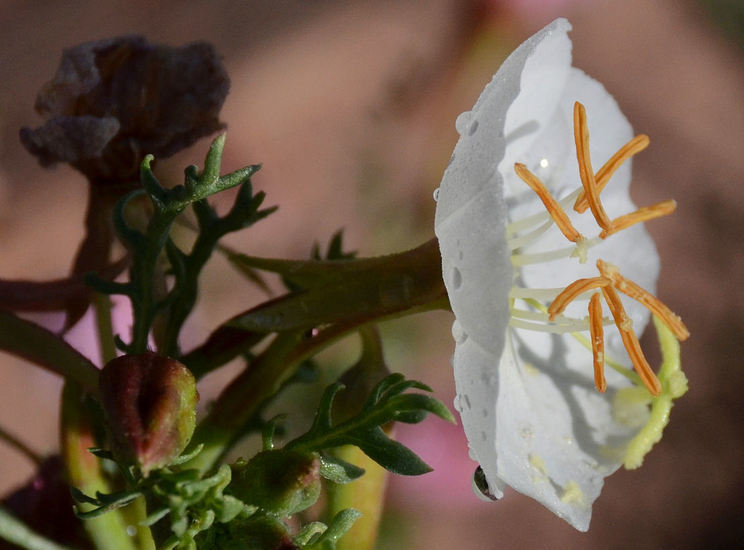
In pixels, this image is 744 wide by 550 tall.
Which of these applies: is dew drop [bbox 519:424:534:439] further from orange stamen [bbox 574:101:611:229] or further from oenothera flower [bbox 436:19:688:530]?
orange stamen [bbox 574:101:611:229]

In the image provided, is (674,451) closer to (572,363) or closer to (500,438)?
(572,363)

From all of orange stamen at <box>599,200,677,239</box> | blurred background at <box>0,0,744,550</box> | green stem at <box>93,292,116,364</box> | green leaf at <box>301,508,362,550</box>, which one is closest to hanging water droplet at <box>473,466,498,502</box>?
green leaf at <box>301,508,362,550</box>

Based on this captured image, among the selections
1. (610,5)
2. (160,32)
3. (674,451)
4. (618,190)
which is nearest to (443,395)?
(674,451)

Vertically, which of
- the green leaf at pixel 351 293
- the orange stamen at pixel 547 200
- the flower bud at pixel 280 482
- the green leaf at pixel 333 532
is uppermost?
the orange stamen at pixel 547 200

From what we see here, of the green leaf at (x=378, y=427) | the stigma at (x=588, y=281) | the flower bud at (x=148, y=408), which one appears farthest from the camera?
the stigma at (x=588, y=281)

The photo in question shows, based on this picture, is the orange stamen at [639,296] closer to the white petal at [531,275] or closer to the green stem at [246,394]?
the white petal at [531,275]

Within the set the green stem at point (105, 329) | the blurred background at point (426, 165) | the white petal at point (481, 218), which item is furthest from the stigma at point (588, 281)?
the blurred background at point (426, 165)
